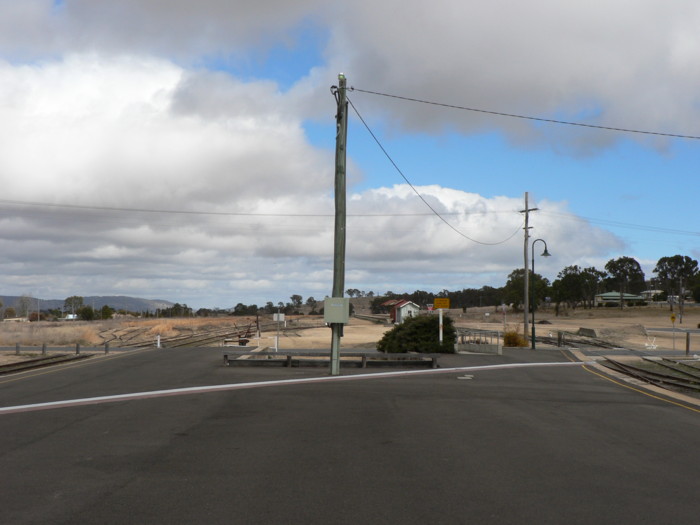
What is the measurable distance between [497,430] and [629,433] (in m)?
2.21

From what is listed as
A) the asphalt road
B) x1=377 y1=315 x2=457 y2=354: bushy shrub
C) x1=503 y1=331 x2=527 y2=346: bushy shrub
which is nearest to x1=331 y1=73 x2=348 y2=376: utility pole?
the asphalt road

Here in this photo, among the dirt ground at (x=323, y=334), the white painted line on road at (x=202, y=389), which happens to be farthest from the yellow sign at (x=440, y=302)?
the dirt ground at (x=323, y=334)

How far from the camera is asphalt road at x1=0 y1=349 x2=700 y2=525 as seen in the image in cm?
632

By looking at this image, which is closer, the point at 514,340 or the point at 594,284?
the point at 514,340

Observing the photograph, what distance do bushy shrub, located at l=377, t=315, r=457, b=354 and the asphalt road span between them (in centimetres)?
1881

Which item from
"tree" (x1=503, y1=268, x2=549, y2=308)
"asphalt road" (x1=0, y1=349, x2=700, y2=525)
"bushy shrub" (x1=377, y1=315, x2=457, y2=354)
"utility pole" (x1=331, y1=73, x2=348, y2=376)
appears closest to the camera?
"asphalt road" (x1=0, y1=349, x2=700, y2=525)

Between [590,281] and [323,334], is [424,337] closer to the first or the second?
[323,334]

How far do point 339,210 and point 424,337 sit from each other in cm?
1537

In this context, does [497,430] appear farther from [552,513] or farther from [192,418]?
[192,418]

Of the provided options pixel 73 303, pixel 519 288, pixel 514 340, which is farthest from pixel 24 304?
pixel 514 340

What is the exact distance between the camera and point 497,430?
1084cm

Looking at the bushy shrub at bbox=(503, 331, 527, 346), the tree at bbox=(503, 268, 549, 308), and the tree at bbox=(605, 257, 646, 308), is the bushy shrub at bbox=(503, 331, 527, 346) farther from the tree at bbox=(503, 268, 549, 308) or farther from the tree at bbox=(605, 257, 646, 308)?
the tree at bbox=(605, 257, 646, 308)

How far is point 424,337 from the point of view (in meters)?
35.5

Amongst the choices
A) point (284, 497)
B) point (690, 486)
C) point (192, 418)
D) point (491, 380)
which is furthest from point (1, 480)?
point (491, 380)
